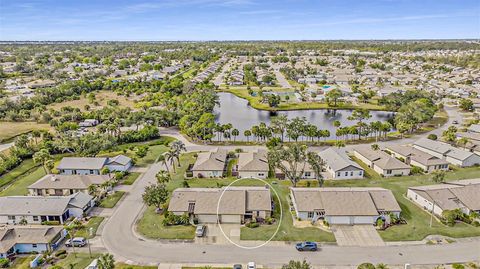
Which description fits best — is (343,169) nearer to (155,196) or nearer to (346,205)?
(346,205)

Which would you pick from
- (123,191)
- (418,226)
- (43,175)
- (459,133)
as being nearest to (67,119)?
(43,175)

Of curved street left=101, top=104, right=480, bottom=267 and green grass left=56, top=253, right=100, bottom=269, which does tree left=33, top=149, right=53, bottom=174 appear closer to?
curved street left=101, top=104, right=480, bottom=267

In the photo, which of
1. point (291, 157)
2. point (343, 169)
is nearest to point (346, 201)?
point (291, 157)

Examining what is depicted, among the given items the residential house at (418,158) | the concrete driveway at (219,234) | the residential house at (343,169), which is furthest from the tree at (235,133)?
the concrete driveway at (219,234)

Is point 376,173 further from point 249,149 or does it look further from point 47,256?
point 47,256

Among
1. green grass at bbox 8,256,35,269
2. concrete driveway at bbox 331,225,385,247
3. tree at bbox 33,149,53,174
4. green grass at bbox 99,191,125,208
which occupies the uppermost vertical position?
tree at bbox 33,149,53,174

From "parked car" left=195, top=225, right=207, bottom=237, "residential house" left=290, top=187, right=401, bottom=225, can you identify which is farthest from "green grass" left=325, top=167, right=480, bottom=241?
"parked car" left=195, top=225, right=207, bottom=237
